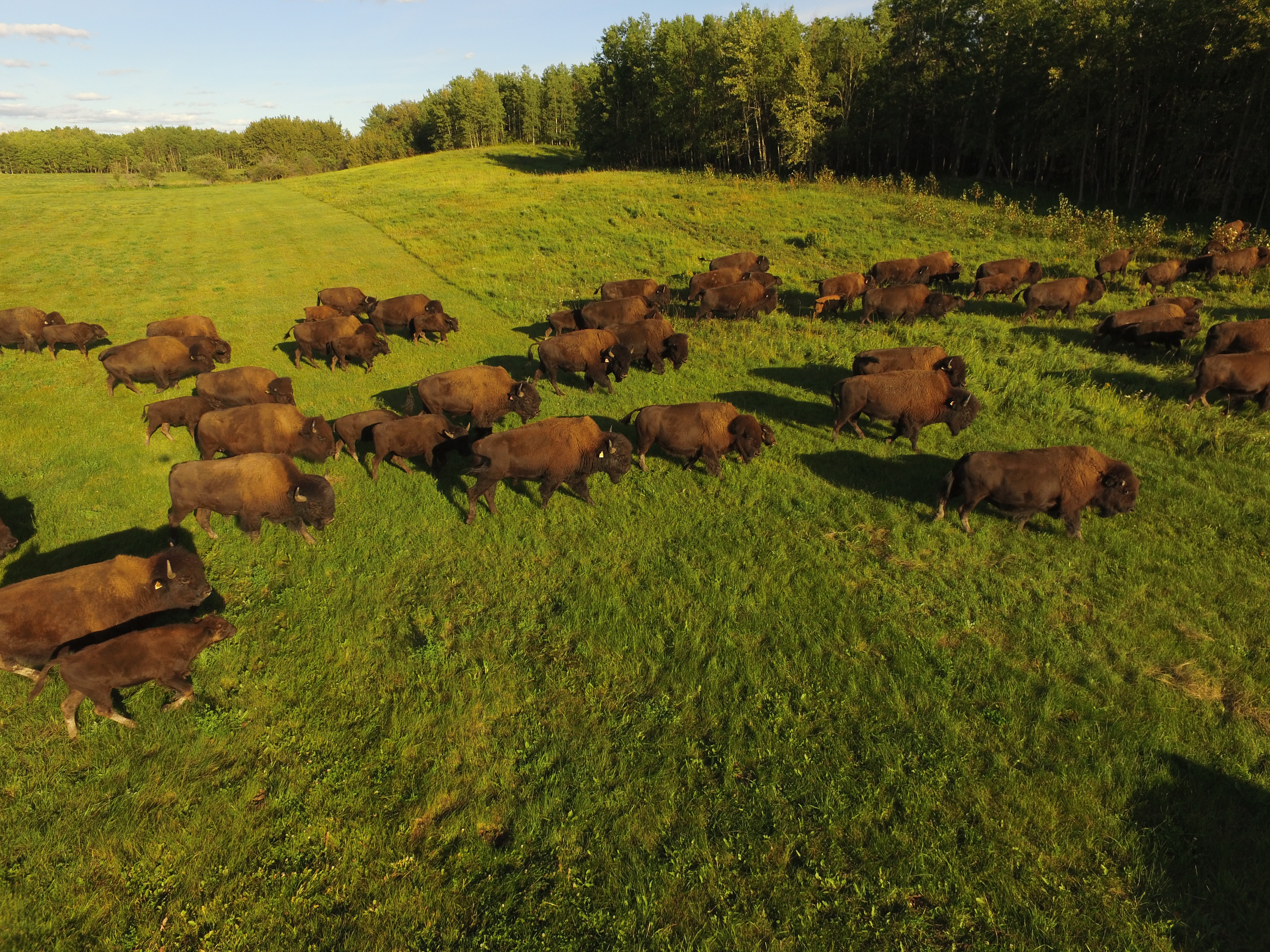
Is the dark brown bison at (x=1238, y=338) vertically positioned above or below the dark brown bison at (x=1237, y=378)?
above

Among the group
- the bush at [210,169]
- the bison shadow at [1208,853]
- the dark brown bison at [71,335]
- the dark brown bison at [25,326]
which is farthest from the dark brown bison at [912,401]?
the bush at [210,169]

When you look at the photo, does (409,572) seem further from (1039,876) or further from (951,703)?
(1039,876)

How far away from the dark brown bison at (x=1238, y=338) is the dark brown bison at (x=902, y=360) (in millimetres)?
6327

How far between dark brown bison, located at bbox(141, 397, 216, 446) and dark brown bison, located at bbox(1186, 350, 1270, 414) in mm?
22080

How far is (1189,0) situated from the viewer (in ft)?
92.7

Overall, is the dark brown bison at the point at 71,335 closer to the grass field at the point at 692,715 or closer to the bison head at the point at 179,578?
the grass field at the point at 692,715

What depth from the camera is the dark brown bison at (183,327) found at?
1719 cm

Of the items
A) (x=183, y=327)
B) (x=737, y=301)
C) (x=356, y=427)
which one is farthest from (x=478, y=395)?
(x=183, y=327)

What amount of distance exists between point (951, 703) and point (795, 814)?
8.18ft

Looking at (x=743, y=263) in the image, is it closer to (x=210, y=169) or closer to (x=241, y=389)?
(x=241, y=389)

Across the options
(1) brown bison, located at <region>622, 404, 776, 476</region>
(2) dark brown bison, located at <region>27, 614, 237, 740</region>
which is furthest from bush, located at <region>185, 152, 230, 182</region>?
(2) dark brown bison, located at <region>27, 614, 237, 740</region>

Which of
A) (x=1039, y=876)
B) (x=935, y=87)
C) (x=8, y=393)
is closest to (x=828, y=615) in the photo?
(x=1039, y=876)

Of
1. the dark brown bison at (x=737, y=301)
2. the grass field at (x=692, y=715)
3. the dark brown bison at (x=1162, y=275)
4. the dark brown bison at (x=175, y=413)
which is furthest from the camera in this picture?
the dark brown bison at (x=1162, y=275)

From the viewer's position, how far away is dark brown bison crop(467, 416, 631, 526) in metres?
10.1
